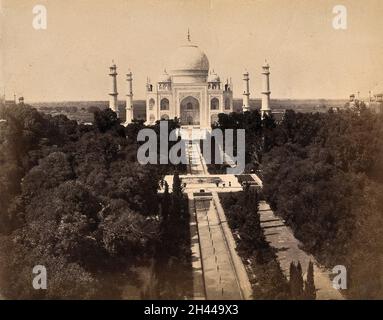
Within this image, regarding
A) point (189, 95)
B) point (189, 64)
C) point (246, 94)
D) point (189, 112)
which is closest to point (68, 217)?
point (246, 94)

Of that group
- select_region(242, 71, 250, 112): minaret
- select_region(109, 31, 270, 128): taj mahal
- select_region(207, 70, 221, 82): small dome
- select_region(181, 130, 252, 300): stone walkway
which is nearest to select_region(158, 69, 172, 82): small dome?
select_region(109, 31, 270, 128): taj mahal

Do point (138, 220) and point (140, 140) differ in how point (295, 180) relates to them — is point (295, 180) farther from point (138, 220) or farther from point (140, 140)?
point (140, 140)

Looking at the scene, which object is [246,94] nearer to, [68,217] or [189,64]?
[189,64]

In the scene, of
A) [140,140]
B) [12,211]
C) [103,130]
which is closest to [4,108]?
[12,211]

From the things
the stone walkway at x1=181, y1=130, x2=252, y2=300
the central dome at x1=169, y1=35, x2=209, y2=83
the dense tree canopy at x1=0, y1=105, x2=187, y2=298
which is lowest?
the stone walkway at x1=181, y1=130, x2=252, y2=300

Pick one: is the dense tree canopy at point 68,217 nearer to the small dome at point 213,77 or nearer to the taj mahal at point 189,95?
the taj mahal at point 189,95

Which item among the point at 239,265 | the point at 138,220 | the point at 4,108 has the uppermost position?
the point at 4,108

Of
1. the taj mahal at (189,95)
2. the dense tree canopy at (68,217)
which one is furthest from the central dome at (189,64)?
the dense tree canopy at (68,217)

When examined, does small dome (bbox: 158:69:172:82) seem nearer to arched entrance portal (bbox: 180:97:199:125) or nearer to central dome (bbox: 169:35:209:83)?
central dome (bbox: 169:35:209:83)
